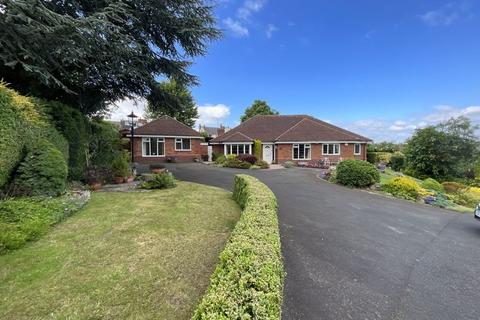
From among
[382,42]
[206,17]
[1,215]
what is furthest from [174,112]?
[382,42]

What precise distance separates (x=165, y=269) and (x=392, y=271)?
3750 millimetres

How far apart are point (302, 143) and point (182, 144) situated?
13.0 metres

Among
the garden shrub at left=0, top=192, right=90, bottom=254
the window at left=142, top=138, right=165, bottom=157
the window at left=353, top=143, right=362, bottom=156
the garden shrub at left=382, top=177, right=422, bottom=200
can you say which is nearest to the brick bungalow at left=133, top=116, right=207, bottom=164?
the window at left=142, top=138, right=165, bottom=157

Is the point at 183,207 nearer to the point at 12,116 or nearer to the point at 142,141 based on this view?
the point at 12,116

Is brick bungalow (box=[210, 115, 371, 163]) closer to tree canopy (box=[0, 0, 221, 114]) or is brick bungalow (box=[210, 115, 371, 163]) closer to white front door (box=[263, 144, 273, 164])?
white front door (box=[263, 144, 273, 164])

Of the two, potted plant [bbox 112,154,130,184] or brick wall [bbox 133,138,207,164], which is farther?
brick wall [bbox 133,138,207,164]

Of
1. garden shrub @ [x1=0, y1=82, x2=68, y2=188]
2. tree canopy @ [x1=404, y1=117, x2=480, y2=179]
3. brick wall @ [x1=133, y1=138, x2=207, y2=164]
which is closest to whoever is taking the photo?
garden shrub @ [x1=0, y1=82, x2=68, y2=188]

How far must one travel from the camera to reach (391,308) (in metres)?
3.12

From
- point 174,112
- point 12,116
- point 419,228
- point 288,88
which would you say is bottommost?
point 419,228

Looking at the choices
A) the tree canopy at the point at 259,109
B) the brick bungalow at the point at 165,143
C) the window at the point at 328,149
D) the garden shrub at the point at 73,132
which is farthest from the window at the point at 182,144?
the tree canopy at the point at 259,109

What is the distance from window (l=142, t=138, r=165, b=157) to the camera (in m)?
25.3

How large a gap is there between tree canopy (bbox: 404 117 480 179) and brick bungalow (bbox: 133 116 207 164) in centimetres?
2105

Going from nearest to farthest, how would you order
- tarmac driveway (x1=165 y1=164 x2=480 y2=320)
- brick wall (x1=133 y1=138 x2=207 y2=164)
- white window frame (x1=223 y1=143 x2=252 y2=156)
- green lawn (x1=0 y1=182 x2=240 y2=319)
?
green lawn (x1=0 y1=182 x2=240 y2=319)
tarmac driveway (x1=165 y1=164 x2=480 y2=320)
brick wall (x1=133 y1=138 x2=207 y2=164)
white window frame (x1=223 y1=143 x2=252 y2=156)

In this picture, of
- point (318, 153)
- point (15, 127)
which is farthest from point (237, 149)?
point (15, 127)
